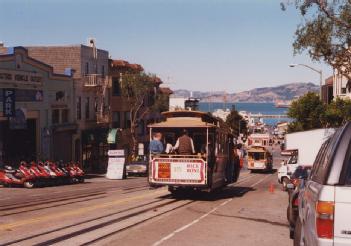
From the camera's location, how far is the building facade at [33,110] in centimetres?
3488

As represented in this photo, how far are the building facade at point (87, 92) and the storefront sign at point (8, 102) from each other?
11.3 m

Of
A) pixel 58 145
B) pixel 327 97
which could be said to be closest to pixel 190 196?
pixel 58 145

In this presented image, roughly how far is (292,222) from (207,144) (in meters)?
7.69

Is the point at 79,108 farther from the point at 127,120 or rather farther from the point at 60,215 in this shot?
the point at 60,215

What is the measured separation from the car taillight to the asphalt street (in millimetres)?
5437

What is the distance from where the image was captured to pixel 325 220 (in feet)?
16.3

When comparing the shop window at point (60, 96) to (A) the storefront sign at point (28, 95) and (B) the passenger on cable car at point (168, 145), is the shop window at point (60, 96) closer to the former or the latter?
(A) the storefront sign at point (28, 95)

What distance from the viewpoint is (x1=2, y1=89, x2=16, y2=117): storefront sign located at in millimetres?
33812

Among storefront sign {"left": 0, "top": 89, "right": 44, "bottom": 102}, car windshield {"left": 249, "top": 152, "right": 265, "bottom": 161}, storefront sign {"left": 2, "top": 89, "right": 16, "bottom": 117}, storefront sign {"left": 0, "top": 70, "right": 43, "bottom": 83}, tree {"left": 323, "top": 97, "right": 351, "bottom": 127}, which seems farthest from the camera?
car windshield {"left": 249, "top": 152, "right": 265, "bottom": 161}

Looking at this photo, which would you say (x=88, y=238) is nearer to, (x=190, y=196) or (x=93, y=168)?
(x=190, y=196)

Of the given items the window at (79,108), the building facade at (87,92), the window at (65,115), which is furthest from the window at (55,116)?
the window at (79,108)

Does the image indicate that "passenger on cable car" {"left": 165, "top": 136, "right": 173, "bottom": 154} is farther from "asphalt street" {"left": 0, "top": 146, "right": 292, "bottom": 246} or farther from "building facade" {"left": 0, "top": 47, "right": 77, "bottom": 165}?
"building facade" {"left": 0, "top": 47, "right": 77, "bottom": 165}

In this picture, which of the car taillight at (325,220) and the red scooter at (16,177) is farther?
the red scooter at (16,177)

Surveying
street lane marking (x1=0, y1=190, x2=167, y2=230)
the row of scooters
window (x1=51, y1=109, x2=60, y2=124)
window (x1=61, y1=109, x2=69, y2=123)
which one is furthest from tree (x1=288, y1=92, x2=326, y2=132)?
street lane marking (x1=0, y1=190, x2=167, y2=230)
